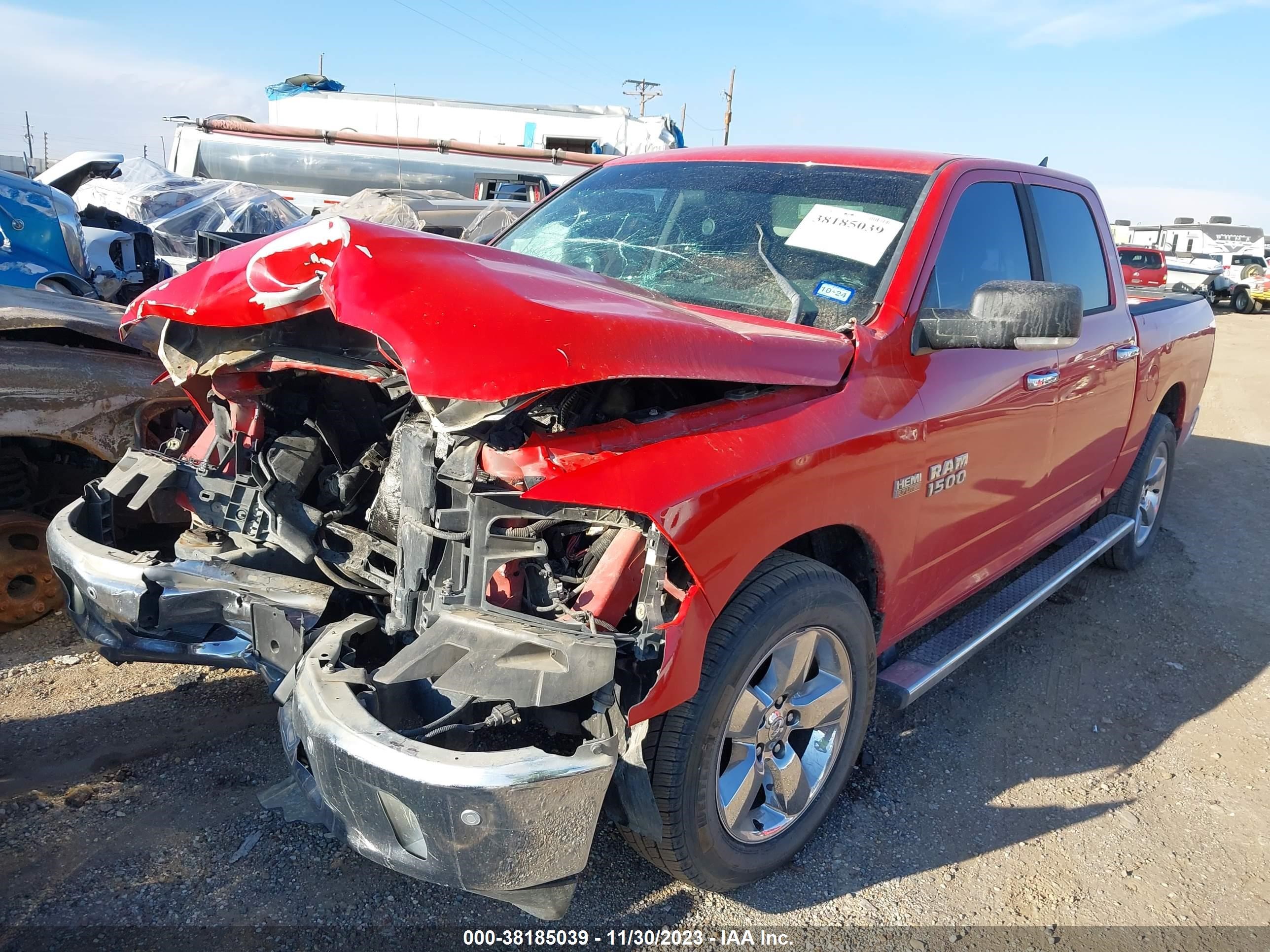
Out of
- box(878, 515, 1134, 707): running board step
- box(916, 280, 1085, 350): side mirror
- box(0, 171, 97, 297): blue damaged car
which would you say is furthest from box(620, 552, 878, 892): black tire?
box(0, 171, 97, 297): blue damaged car

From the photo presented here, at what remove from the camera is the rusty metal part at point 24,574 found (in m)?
3.55

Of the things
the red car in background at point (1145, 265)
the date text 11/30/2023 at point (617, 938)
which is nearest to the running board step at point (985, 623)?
the date text 11/30/2023 at point (617, 938)

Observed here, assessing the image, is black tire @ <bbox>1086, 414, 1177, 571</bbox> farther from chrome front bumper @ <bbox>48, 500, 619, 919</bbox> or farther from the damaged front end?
chrome front bumper @ <bbox>48, 500, 619, 919</bbox>

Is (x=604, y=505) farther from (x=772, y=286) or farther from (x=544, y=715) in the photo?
(x=772, y=286)

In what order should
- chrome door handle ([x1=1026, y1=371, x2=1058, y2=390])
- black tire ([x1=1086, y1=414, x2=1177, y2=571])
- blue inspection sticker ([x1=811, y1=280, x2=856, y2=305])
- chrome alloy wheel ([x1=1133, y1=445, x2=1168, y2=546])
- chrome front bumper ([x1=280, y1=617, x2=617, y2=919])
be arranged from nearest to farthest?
chrome front bumper ([x1=280, y1=617, x2=617, y2=919]) → blue inspection sticker ([x1=811, y1=280, x2=856, y2=305]) → chrome door handle ([x1=1026, y1=371, x2=1058, y2=390]) → black tire ([x1=1086, y1=414, x2=1177, y2=571]) → chrome alloy wheel ([x1=1133, y1=445, x2=1168, y2=546])

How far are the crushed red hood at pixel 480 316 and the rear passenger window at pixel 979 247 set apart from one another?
67 cm

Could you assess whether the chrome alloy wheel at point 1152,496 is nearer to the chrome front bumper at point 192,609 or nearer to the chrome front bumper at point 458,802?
the chrome front bumper at point 458,802

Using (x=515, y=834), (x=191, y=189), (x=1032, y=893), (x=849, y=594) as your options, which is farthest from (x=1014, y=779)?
(x=191, y=189)

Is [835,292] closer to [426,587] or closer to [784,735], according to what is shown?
[784,735]

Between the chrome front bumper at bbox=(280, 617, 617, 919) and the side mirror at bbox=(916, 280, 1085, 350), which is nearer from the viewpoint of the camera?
the chrome front bumper at bbox=(280, 617, 617, 919)

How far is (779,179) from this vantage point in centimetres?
312

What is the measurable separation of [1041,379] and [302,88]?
26995 millimetres

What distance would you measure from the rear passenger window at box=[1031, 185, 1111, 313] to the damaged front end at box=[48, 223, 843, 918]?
76.4 inches

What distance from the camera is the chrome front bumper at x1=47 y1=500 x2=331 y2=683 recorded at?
2.37 metres
